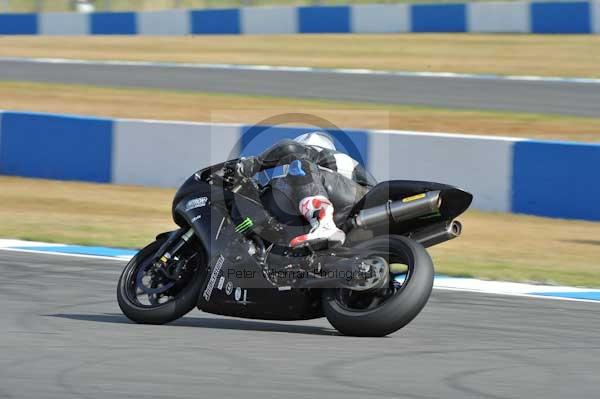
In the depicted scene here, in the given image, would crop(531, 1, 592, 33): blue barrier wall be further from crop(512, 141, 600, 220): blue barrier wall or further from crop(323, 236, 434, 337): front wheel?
crop(323, 236, 434, 337): front wheel

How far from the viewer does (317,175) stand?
6105 mm

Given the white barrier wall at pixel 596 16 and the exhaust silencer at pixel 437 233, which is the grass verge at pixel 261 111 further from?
the exhaust silencer at pixel 437 233

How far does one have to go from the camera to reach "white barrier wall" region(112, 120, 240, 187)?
41.7 feet

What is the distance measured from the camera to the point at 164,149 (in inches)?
512

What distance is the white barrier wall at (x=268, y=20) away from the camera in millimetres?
27375

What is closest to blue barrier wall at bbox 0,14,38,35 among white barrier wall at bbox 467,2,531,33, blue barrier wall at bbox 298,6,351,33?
blue barrier wall at bbox 298,6,351,33

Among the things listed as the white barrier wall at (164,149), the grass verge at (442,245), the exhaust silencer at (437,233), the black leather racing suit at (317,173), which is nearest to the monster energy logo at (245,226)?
the black leather racing suit at (317,173)

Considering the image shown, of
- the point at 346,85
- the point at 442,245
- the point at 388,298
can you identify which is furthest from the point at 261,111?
the point at 388,298

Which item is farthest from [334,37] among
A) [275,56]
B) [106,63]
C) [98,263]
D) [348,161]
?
[348,161]

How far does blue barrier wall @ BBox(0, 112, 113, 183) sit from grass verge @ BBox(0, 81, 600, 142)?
3034mm

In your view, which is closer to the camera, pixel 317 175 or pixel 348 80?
pixel 317 175

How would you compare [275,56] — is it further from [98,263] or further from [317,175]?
[317,175]

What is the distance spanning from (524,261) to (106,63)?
50.0ft

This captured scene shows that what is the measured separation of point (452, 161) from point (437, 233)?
5.54m
